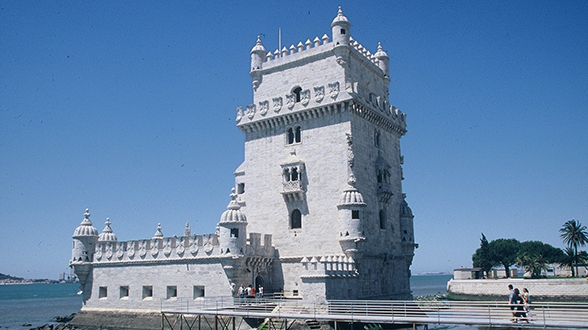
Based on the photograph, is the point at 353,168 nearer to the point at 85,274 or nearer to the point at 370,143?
the point at 370,143

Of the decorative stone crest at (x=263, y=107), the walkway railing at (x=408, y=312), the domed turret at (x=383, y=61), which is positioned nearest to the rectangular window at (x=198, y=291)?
the walkway railing at (x=408, y=312)

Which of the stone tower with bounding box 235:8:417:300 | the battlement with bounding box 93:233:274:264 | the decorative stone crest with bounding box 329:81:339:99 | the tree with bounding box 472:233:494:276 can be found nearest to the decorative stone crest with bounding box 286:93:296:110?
the stone tower with bounding box 235:8:417:300

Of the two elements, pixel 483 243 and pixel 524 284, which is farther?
pixel 483 243

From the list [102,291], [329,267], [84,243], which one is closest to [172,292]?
[102,291]

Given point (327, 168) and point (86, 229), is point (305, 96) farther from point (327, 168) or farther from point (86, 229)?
point (86, 229)

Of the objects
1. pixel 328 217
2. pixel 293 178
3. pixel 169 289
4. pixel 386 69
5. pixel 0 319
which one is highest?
pixel 386 69

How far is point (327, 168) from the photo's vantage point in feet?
116

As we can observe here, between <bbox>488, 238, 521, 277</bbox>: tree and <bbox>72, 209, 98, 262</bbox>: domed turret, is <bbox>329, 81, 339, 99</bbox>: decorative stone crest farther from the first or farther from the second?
<bbox>488, 238, 521, 277</bbox>: tree

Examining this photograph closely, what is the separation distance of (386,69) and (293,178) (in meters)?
13.6

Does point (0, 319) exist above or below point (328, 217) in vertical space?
below

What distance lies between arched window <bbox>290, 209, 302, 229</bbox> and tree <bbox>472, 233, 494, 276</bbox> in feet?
198

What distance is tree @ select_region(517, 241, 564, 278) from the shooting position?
73.2 m

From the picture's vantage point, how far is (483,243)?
89.6 metres

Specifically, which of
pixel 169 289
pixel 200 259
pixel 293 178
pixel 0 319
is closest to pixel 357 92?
pixel 293 178
